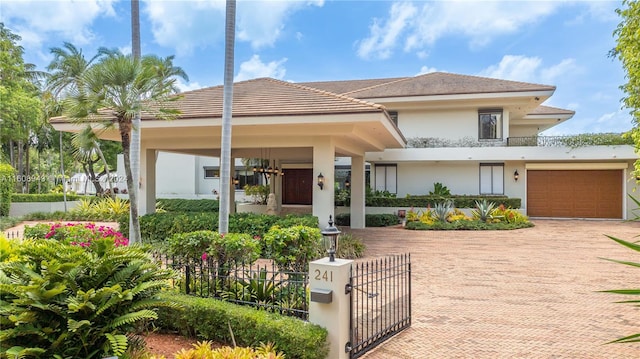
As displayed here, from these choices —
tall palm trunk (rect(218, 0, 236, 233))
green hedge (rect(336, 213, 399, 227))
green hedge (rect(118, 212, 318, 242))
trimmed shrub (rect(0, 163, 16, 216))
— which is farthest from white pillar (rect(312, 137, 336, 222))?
trimmed shrub (rect(0, 163, 16, 216))

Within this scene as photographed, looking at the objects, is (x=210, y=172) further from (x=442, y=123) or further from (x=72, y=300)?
(x=72, y=300)

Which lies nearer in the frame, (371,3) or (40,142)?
(371,3)

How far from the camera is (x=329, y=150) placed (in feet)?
39.9

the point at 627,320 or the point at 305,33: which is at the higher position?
the point at 305,33

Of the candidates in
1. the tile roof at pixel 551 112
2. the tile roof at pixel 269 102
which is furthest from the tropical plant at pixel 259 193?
the tile roof at pixel 551 112

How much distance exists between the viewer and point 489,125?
2323 centimetres

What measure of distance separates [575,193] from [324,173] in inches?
706

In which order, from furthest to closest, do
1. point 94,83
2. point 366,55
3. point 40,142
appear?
point 40,142 < point 366,55 < point 94,83

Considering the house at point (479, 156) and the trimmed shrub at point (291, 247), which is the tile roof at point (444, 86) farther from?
the trimmed shrub at point (291, 247)

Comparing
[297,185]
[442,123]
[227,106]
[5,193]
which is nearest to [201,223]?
[227,106]

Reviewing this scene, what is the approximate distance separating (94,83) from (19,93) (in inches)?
812

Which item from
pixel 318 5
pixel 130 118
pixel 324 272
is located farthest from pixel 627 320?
pixel 318 5

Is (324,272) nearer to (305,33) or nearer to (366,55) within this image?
(305,33)

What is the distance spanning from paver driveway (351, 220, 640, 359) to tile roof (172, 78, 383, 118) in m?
4.33
